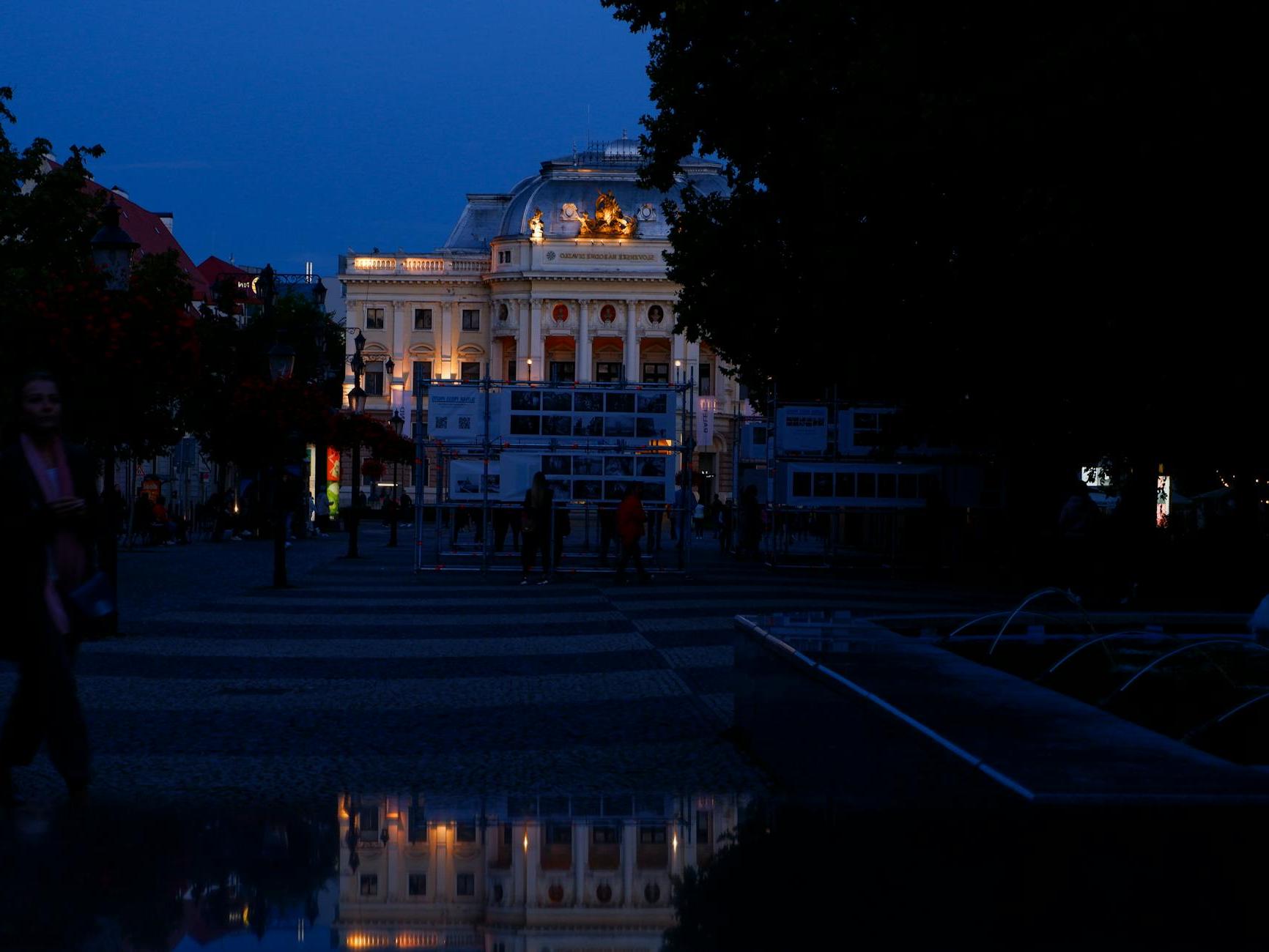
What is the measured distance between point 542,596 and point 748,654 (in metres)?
15.9

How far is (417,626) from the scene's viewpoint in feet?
62.7

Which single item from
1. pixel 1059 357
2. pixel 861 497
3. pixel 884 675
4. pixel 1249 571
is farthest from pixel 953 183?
pixel 884 675

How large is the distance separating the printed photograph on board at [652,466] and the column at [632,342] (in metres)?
89.8

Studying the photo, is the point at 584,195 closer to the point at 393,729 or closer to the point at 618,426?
the point at 618,426

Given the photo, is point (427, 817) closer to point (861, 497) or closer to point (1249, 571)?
point (1249, 571)

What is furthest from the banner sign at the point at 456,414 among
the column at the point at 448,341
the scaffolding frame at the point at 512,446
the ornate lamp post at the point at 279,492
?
the column at the point at 448,341

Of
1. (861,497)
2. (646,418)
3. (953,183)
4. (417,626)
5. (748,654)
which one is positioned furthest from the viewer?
(861,497)

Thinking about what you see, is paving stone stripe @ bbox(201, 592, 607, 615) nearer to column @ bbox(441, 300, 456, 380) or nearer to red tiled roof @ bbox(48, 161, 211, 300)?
red tiled roof @ bbox(48, 161, 211, 300)

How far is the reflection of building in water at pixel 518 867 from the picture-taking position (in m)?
4.99

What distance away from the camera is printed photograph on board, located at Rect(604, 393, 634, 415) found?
29322 mm

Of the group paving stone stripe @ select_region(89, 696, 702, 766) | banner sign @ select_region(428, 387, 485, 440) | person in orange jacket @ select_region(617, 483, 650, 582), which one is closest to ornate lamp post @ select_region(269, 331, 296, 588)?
banner sign @ select_region(428, 387, 485, 440)

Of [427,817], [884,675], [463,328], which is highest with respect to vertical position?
[463,328]

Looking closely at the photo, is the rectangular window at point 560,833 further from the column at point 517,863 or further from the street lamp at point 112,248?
the street lamp at point 112,248

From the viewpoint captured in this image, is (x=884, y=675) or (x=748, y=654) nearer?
(x=884, y=675)
